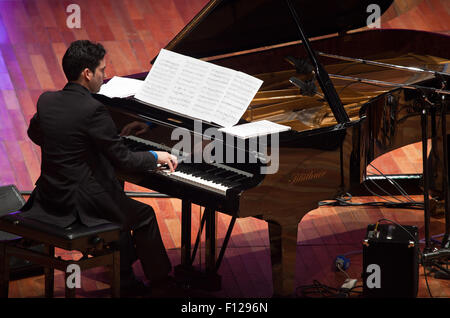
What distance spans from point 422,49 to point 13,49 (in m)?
3.62

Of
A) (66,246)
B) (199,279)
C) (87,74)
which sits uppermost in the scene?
(87,74)

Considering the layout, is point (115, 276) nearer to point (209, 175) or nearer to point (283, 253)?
point (209, 175)

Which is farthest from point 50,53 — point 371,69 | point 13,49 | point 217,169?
point 217,169

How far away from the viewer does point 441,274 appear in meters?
4.48

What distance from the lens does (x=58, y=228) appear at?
363cm

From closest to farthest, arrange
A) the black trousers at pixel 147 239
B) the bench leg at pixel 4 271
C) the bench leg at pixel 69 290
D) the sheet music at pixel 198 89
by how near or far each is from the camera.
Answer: the bench leg at pixel 69 290, the bench leg at pixel 4 271, the sheet music at pixel 198 89, the black trousers at pixel 147 239

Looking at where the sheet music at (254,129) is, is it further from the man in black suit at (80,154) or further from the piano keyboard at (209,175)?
the man in black suit at (80,154)

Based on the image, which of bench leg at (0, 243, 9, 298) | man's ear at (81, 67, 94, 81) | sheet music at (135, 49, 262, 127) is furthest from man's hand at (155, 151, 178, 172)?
bench leg at (0, 243, 9, 298)

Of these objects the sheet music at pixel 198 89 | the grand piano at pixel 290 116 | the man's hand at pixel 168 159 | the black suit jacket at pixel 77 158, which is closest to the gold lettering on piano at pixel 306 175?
the grand piano at pixel 290 116

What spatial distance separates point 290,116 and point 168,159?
2.60 feet

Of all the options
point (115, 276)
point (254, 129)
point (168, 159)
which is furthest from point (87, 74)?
point (115, 276)

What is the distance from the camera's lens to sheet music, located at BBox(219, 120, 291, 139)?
12.1 ft

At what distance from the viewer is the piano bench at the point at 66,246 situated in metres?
3.52

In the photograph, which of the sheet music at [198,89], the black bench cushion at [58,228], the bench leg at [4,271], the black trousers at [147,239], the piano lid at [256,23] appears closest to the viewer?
the black bench cushion at [58,228]
